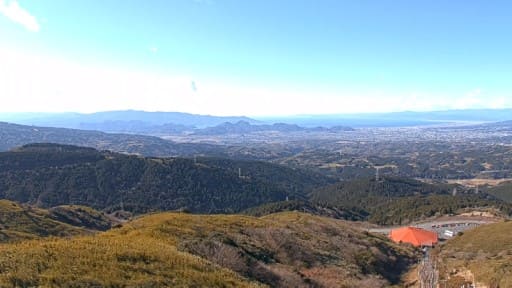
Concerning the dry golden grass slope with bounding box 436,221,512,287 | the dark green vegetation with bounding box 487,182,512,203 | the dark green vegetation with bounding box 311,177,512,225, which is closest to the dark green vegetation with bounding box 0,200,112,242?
the dry golden grass slope with bounding box 436,221,512,287

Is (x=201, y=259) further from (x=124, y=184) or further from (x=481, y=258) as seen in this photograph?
(x=124, y=184)

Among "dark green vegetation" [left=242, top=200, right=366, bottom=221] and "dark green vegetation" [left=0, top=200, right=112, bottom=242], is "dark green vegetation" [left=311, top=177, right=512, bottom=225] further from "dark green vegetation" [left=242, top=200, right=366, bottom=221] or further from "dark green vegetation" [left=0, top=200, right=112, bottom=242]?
"dark green vegetation" [left=0, top=200, right=112, bottom=242]

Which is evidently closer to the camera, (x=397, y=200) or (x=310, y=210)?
(x=310, y=210)

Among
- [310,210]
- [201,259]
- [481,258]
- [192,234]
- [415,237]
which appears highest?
[201,259]

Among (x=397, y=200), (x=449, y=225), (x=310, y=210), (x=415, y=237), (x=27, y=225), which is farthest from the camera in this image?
(x=397, y=200)

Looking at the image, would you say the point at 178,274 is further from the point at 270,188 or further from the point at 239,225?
the point at 270,188

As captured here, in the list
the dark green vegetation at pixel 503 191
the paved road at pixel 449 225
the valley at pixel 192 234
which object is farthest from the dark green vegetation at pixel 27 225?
the dark green vegetation at pixel 503 191

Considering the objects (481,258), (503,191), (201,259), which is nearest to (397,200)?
(503,191)
